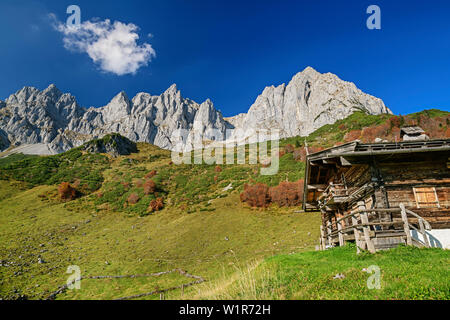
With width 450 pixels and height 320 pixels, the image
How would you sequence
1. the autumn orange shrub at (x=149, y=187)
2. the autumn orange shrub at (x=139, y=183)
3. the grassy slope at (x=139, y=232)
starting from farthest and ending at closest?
the autumn orange shrub at (x=139, y=183) → the autumn orange shrub at (x=149, y=187) → the grassy slope at (x=139, y=232)

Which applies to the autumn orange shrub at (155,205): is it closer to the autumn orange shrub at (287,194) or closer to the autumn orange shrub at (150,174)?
the autumn orange shrub at (150,174)

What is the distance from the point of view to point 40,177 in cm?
5909

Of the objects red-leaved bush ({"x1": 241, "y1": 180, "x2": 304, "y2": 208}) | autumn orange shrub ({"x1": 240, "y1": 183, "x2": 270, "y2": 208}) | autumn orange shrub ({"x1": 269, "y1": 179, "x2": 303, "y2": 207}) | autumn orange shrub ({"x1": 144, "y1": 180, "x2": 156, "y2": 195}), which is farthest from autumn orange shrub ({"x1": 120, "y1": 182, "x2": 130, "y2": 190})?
autumn orange shrub ({"x1": 269, "y1": 179, "x2": 303, "y2": 207})

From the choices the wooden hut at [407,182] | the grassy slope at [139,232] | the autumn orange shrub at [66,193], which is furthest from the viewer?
the autumn orange shrub at [66,193]

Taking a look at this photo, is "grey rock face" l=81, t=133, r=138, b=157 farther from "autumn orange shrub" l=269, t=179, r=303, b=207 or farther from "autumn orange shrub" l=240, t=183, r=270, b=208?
"autumn orange shrub" l=269, t=179, r=303, b=207

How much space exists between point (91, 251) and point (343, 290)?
31039 mm

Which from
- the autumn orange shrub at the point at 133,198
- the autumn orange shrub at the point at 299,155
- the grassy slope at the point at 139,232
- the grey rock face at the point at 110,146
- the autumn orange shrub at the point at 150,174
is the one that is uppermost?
the grey rock face at the point at 110,146

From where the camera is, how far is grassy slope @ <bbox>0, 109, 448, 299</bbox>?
20.7 metres

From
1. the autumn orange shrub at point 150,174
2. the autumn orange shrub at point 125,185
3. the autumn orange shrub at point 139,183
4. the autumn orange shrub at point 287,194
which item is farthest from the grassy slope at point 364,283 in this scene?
the autumn orange shrub at point 150,174

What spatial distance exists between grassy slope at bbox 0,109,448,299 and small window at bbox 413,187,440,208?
737 centimetres

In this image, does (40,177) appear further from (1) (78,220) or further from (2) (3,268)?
(2) (3,268)

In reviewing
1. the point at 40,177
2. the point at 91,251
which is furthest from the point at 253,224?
the point at 40,177

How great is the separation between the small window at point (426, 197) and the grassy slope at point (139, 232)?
7373mm

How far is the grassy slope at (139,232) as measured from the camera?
20.7 m
